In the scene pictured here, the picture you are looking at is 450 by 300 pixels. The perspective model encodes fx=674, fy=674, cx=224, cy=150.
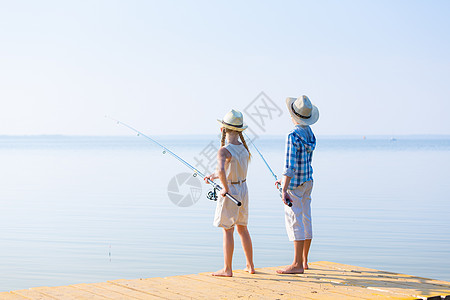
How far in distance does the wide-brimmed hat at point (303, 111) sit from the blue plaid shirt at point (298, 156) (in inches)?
3.5

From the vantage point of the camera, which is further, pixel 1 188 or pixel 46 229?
pixel 1 188

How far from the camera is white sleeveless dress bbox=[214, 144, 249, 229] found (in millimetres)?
5406

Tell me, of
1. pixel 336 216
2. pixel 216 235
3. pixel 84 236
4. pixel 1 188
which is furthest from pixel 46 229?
pixel 1 188

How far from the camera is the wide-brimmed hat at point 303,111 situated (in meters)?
5.50

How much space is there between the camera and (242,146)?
550 centimetres

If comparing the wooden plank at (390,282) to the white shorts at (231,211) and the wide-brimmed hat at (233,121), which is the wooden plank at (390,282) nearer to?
the white shorts at (231,211)

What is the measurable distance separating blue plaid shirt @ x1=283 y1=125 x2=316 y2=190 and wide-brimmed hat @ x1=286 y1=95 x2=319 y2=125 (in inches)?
3.5

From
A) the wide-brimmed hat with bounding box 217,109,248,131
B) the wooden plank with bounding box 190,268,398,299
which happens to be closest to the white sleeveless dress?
the wide-brimmed hat with bounding box 217,109,248,131

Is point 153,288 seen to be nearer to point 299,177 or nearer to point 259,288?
point 259,288

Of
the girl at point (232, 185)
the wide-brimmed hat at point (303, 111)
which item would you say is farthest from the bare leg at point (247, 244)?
the wide-brimmed hat at point (303, 111)

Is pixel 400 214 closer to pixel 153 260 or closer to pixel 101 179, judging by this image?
pixel 153 260

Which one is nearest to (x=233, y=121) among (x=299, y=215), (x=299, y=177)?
(x=299, y=177)

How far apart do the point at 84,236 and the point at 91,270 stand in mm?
2366

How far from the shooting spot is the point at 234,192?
5430mm
